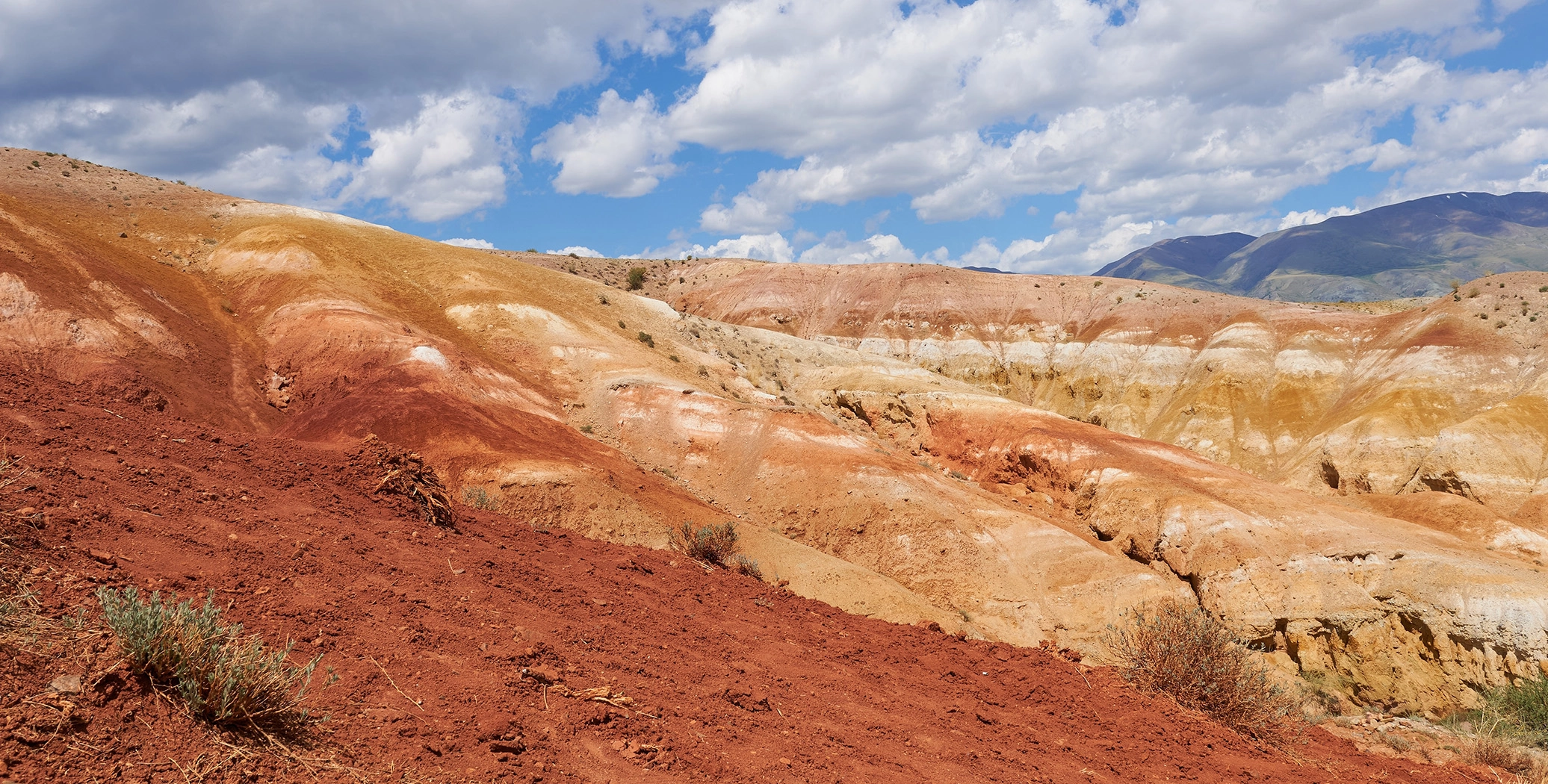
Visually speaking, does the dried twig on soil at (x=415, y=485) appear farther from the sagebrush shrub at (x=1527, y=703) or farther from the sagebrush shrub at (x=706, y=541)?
the sagebrush shrub at (x=1527, y=703)

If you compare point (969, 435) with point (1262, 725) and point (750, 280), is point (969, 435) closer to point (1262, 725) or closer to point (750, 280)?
point (1262, 725)

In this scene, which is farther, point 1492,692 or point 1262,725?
point 1492,692

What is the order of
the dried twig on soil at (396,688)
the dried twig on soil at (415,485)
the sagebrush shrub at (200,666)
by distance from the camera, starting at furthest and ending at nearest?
the dried twig on soil at (415,485) → the dried twig on soil at (396,688) → the sagebrush shrub at (200,666)

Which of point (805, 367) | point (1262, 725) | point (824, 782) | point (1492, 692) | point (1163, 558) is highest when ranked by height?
point (805, 367)

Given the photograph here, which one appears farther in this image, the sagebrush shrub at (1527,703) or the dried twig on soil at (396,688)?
the sagebrush shrub at (1527,703)

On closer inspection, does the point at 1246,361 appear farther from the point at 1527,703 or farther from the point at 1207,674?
the point at 1207,674

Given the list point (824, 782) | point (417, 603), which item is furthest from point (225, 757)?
point (824, 782)

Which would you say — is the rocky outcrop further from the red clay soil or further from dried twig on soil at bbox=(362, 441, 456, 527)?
dried twig on soil at bbox=(362, 441, 456, 527)

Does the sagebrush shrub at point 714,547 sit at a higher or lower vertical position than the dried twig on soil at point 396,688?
lower

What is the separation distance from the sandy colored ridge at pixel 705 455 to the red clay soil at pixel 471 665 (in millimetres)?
7186

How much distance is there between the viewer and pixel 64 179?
114 ft

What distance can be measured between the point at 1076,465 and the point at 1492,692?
45.1 feet

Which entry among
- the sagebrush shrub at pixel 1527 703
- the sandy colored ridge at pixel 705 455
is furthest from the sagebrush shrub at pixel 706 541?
the sagebrush shrub at pixel 1527 703

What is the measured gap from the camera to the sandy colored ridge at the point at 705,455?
821 inches
